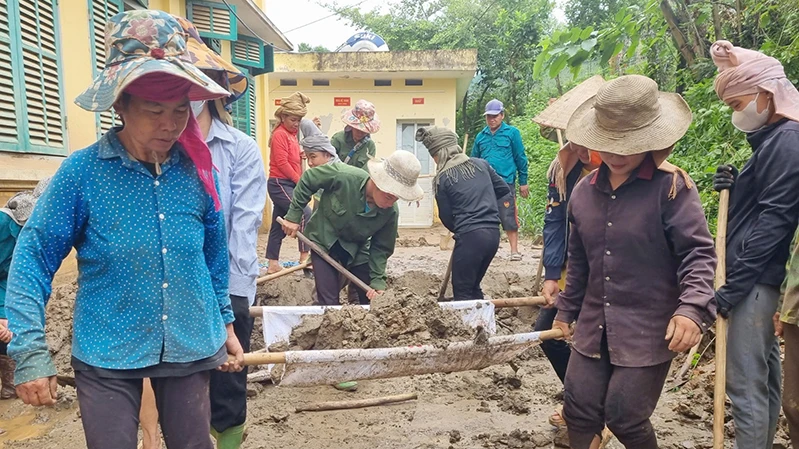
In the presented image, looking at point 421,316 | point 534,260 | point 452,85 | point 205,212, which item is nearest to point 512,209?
point 534,260

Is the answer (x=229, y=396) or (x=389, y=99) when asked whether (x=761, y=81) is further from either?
(x=389, y=99)

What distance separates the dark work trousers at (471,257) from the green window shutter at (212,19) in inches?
227

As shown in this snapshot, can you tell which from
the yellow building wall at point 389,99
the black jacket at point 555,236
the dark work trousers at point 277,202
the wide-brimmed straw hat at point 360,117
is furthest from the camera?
the yellow building wall at point 389,99

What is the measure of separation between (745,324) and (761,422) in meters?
0.44

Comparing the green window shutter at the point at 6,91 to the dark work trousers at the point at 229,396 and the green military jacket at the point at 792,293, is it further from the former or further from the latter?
the green military jacket at the point at 792,293

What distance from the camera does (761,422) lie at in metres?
2.63

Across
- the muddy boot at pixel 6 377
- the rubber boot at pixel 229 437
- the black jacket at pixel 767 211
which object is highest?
the black jacket at pixel 767 211

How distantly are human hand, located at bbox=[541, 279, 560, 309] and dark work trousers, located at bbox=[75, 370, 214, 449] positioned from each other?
2166mm

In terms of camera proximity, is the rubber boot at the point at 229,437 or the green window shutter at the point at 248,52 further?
the green window shutter at the point at 248,52

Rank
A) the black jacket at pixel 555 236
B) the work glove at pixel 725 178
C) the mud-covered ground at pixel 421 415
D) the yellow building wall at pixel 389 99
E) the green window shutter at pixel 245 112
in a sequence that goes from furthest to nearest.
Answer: the yellow building wall at pixel 389 99
the green window shutter at pixel 245 112
the black jacket at pixel 555 236
the mud-covered ground at pixel 421 415
the work glove at pixel 725 178

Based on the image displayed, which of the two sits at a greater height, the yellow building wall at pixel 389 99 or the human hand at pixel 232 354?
the yellow building wall at pixel 389 99

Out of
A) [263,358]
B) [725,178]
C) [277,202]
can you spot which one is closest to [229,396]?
[263,358]

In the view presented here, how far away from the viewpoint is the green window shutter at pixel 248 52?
9906 mm

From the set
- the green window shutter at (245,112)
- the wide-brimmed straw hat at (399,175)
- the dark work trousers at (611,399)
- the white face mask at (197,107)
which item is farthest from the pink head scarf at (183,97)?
the green window shutter at (245,112)
